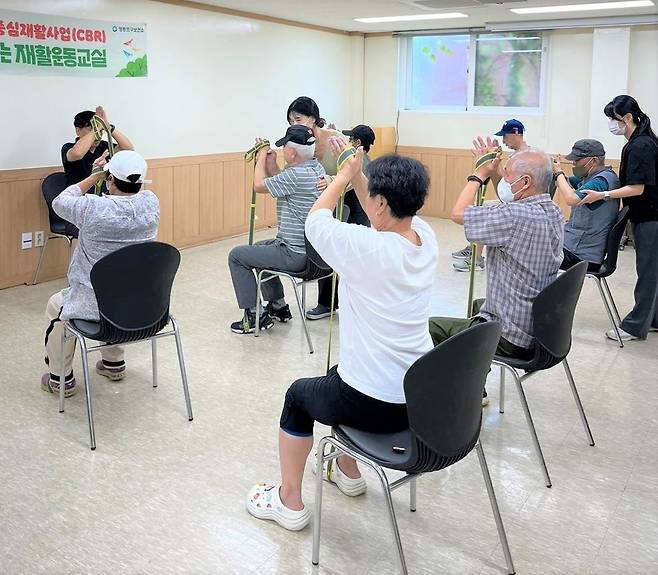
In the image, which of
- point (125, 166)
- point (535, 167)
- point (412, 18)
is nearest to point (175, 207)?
point (412, 18)

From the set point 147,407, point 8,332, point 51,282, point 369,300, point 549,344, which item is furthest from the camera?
point 51,282

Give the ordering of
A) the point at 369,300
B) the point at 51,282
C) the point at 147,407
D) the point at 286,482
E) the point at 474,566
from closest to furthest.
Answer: the point at 369,300 → the point at 474,566 → the point at 286,482 → the point at 147,407 → the point at 51,282

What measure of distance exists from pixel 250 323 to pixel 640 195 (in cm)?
246

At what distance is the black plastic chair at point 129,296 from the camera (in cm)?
292

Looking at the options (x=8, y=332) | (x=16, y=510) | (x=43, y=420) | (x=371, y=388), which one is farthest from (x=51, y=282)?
(x=371, y=388)

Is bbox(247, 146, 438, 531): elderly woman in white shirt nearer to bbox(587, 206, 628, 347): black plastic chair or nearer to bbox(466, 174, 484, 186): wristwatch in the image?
bbox(466, 174, 484, 186): wristwatch

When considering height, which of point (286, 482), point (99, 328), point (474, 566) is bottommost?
point (474, 566)

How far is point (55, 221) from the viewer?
5.54 metres

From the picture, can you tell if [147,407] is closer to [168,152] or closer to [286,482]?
[286,482]

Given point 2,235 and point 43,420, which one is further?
point 2,235

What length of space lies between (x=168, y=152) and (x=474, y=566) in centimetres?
A: 525

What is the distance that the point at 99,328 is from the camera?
10.2 feet

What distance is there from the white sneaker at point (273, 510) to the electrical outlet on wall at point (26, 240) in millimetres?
3681

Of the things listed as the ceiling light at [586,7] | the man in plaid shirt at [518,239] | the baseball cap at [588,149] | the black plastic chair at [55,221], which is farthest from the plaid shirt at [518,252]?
the ceiling light at [586,7]
